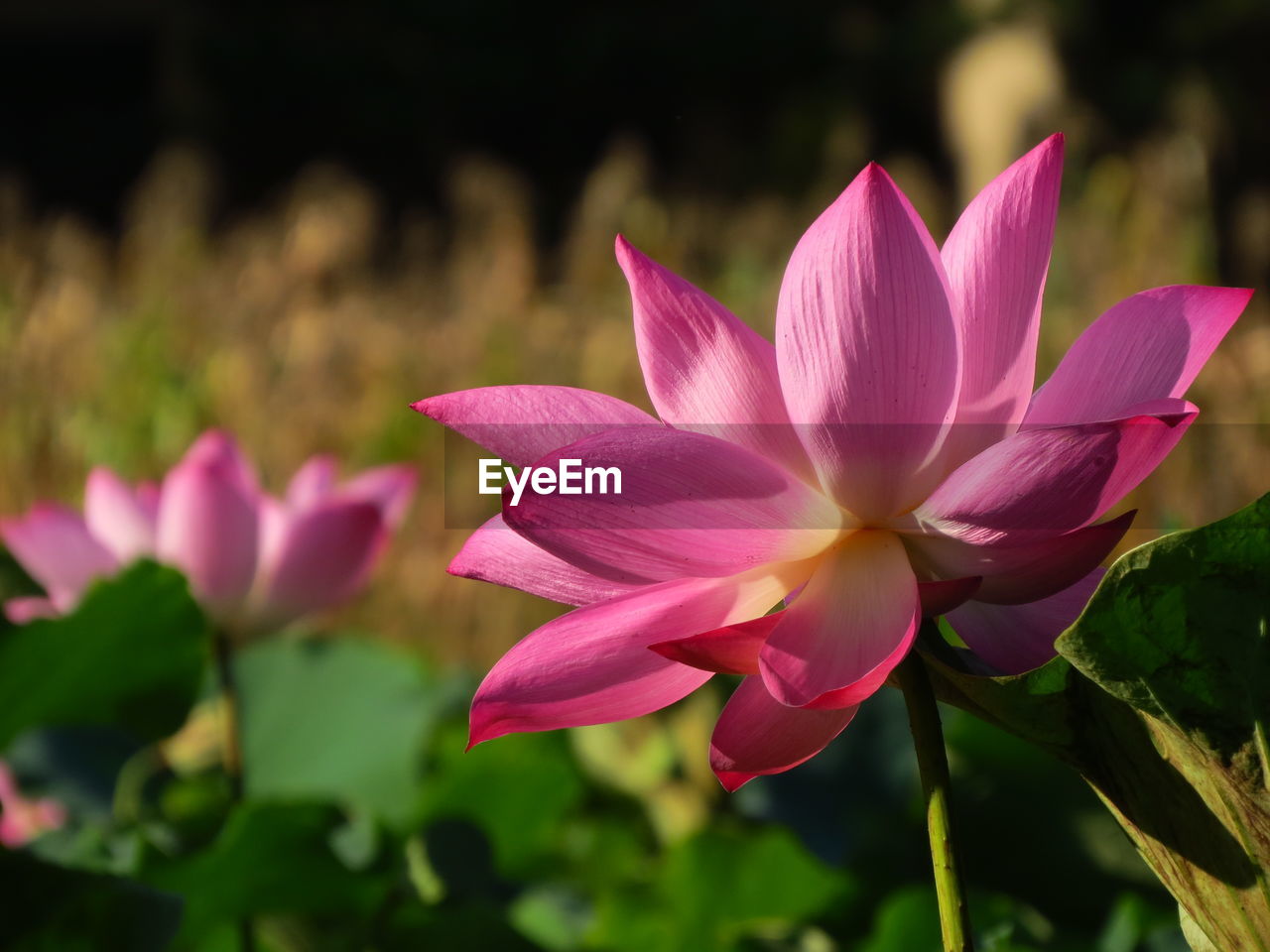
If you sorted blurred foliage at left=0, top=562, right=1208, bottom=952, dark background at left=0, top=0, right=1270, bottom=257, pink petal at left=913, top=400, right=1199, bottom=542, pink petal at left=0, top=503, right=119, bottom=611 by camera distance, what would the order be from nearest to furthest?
pink petal at left=913, top=400, right=1199, bottom=542 → blurred foliage at left=0, top=562, right=1208, bottom=952 → pink petal at left=0, top=503, right=119, bottom=611 → dark background at left=0, top=0, right=1270, bottom=257

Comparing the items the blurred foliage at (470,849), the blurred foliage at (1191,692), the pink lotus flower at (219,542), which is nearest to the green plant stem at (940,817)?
the blurred foliage at (1191,692)

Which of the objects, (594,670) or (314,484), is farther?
(314,484)

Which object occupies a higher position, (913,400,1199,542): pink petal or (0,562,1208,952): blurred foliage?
(913,400,1199,542): pink petal

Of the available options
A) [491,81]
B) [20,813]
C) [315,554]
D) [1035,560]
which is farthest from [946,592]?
[491,81]

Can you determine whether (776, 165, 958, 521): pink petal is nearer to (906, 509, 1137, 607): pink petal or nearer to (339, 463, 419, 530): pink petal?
(906, 509, 1137, 607): pink petal

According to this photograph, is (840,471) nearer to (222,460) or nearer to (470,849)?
(470,849)

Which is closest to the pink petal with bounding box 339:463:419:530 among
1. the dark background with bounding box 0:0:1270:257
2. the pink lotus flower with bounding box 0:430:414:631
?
the pink lotus flower with bounding box 0:430:414:631

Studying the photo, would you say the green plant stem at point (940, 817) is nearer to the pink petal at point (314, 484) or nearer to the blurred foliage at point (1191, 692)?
the blurred foliage at point (1191, 692)
